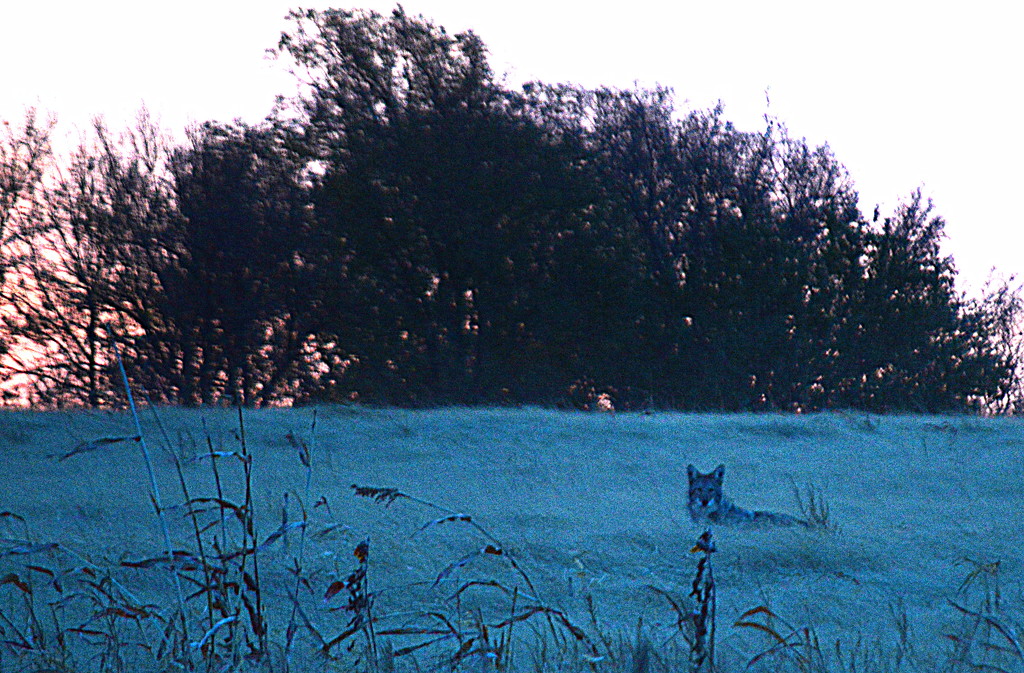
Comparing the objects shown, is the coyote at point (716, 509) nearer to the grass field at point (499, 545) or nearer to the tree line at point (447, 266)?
the grass field at point (499, 545)

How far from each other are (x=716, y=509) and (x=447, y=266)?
14953 mm

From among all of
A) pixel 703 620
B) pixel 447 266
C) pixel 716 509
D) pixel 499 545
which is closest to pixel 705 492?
pixel 716 509

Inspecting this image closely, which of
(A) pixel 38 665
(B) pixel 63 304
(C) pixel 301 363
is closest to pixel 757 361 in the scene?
(C) pixel 301 363

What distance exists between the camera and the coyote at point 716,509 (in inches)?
215

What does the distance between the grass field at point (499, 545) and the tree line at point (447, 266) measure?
10.4 m

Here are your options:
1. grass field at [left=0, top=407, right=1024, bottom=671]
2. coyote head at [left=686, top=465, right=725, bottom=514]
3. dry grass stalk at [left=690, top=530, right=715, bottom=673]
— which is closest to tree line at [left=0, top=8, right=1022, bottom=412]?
grass field at [left=0, top=407, right=1024, bottom=671]

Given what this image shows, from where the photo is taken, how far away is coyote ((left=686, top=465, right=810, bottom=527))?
17.9 feet

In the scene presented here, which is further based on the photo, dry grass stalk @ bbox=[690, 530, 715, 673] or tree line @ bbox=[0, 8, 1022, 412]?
tree line @ bbox=[0, 8, 1022, 412]

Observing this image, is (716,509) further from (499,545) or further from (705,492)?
(499,545)

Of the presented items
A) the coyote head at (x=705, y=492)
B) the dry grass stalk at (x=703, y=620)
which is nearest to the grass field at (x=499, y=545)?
the dry grass stalk at (x=703, y=620)

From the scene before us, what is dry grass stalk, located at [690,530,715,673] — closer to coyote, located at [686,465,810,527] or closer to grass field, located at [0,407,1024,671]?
grass field, located at [0,407,1024,671]

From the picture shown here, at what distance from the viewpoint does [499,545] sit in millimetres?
3662

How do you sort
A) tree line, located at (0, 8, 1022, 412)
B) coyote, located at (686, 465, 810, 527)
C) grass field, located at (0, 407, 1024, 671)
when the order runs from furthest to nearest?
tree line, located at (0, 8, 1022, 412)
coyote, located at (686, 465, 810, 527)
grass field, located at (0, 407, 1024, 671)

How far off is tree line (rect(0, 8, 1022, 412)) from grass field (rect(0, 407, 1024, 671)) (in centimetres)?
1043
